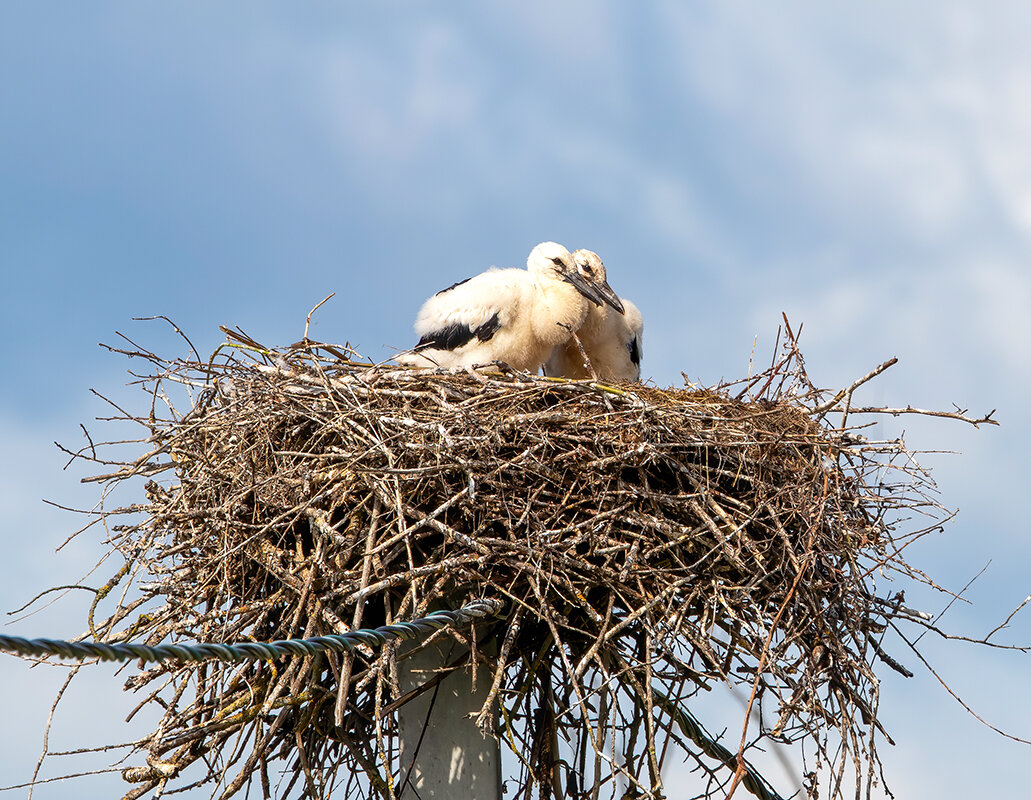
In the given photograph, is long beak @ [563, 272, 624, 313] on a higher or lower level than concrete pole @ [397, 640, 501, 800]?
higher

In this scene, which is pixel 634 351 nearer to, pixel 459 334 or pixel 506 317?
pixel 506 317

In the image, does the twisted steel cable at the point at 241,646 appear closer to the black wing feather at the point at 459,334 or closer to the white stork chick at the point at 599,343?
the black wing feather at the point at 459,334

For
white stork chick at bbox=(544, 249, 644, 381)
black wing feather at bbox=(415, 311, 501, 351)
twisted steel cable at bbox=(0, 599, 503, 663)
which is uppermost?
white stork chick at bbox=(544, 249, 644, 381)

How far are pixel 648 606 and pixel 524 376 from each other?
1196mm

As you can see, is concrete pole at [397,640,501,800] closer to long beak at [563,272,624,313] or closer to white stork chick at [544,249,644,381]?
white stork chick at [544,249,644,381]

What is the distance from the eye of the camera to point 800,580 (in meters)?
4.95

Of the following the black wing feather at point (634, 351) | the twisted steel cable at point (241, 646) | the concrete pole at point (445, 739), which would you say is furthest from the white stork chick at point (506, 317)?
the twisted steel cable at point (241, 646)

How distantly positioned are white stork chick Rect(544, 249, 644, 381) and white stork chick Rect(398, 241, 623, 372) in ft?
0.24

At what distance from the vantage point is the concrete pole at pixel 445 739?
5008 mm

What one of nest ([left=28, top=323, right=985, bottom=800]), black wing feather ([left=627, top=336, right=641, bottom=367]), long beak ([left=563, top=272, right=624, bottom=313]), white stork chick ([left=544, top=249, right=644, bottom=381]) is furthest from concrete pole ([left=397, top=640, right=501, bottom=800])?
black wing feather ([left=627, top=336, right=641, bottom=367])

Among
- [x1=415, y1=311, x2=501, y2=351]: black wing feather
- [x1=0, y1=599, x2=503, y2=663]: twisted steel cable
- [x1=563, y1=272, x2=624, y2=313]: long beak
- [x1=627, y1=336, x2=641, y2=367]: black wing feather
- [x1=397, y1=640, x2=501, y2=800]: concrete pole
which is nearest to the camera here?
[x1=0, y1=599, x2=503, y2=663]: twisted steel cable

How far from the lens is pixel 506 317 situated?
6465mm

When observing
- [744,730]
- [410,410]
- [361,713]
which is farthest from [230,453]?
[744,730]

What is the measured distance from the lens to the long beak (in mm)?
6758
